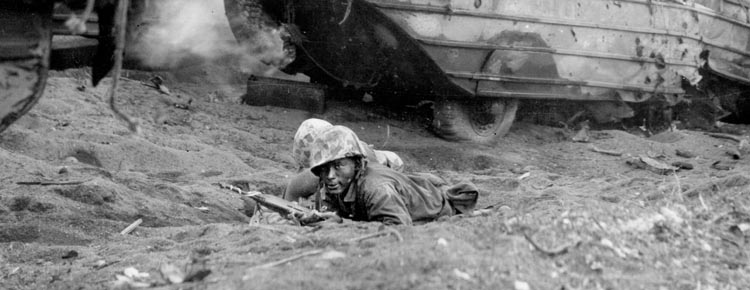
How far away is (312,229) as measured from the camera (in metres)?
5.09

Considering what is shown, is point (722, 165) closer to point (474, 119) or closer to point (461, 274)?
point (474, 119)

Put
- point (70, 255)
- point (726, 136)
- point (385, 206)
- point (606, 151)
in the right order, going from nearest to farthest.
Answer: point (70, 255) < point (385, 206) < point (606, 151) < point (726, 136)

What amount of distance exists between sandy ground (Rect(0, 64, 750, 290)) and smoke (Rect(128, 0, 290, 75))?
0.66m

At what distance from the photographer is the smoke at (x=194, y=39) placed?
460cm

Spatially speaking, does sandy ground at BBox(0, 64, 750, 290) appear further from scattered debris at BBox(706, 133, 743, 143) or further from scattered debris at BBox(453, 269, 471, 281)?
scattered debris at BBox(706, 133, 743, 143)

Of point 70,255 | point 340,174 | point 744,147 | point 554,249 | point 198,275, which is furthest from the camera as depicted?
point 744,147

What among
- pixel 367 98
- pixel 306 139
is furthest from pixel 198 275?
pixel 367 98

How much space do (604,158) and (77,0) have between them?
330 inches

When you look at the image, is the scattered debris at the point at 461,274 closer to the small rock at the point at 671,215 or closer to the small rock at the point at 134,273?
the small rock at the point at 134,273

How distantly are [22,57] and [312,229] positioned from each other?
182 cm

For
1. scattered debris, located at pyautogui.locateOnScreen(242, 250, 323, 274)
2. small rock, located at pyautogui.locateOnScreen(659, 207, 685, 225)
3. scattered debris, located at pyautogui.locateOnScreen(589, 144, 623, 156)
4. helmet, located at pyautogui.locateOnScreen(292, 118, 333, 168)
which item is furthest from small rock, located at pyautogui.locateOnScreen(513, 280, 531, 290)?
scattered debris, located at pyautogui.locateOnScreen(589, 144, 623, 156)

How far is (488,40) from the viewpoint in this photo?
11.2 metres

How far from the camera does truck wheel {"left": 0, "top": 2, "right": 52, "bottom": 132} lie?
3.64 m

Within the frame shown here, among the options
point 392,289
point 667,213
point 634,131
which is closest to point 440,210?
point 667,213
